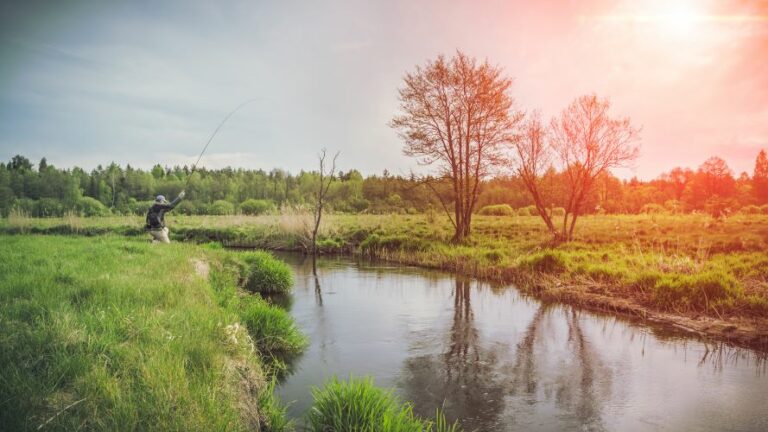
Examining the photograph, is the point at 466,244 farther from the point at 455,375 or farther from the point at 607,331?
the point at 455,375

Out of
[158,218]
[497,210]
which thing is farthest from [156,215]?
[497,210]

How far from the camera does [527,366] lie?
8.88 meters

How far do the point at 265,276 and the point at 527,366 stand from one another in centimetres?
960

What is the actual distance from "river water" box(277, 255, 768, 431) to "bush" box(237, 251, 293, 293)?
4.44 feet

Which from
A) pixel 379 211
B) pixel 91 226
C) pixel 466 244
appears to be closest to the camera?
pixel 466 244

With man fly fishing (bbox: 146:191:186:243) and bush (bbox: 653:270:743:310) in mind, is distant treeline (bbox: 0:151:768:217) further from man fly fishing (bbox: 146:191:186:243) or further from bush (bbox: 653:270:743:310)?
bush (bbox: 653:270:743:310)

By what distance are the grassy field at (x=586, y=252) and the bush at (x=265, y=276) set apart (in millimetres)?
8019

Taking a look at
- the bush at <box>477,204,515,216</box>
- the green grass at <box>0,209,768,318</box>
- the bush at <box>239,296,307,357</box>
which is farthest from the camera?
the bush at <box>477,204,515,216</box>

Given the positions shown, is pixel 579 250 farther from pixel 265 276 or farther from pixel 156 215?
pixel 156 215

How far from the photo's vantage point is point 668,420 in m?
6.65

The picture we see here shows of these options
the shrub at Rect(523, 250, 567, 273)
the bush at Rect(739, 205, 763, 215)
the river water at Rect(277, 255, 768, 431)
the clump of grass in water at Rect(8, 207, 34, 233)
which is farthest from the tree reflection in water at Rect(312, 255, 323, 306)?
the bush at Rect(739, 205, 763, 215)

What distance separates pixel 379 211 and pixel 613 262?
3462cm

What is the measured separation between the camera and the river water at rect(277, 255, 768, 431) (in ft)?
22.3

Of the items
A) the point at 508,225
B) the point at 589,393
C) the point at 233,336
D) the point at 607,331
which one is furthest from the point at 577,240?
the point at 233,336
